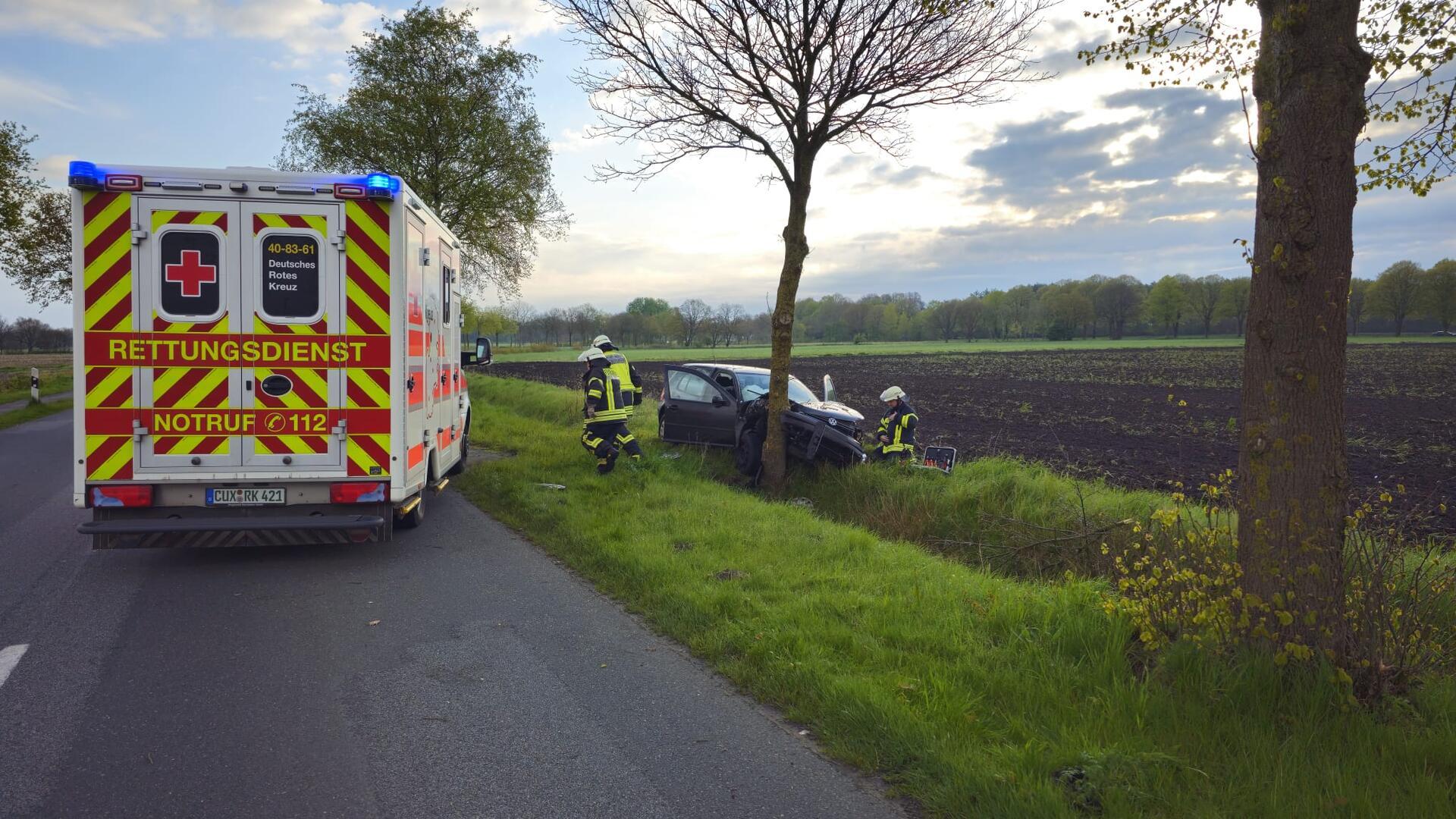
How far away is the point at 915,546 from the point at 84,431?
269 inches

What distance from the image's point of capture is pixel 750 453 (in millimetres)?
11789

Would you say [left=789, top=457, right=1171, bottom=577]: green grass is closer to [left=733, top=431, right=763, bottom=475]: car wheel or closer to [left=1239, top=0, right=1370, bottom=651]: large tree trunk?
[left=733, top=431, right=763, bottom=475]: car wheel

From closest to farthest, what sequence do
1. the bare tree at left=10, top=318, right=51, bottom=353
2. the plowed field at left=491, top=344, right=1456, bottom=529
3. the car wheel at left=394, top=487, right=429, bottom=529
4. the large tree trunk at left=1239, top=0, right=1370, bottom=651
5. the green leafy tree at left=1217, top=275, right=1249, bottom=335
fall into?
1. the large tree trunk at left=1239, top=0, right=1370, bottom=651
2. the car wheel at left=394, top=487, right=429, bottom=529
3. the plowed field at left=491, top=344, right=1456, bottom=529
4. the bare tree at left=10, top=318, right=51, bottom=353
5. the green leafy tree at left=1217, top=275, right=1249, bottom=335

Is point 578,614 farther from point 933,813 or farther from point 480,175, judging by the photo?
point 480,175

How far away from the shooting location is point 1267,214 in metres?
3.94

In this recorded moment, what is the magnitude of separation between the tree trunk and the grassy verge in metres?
17.1

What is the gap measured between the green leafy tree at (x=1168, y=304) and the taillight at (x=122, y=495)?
11991 centimetres

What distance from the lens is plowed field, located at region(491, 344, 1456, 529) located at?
13.6 meters

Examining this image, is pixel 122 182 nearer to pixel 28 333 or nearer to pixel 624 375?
pixel 624 375

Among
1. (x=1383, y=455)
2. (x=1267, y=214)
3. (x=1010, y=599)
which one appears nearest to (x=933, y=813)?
(x=1010, y=599)

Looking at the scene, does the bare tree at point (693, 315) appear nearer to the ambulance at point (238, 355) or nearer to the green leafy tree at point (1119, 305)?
the green leafy tree at point (1119, 305)

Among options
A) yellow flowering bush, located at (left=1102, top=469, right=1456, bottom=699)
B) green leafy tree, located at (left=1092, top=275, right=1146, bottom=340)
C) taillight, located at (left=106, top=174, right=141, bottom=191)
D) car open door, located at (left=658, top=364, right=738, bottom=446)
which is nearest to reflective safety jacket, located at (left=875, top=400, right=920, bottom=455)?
car open door, located at (left=658, top=364, right=738, bottom=446)

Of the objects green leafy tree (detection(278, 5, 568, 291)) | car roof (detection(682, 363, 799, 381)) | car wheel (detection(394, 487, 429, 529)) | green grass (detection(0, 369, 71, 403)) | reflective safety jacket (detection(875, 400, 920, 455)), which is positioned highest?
green leafy tree (detection(278, 5, 568, 291))

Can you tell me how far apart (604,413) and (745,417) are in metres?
2.10
